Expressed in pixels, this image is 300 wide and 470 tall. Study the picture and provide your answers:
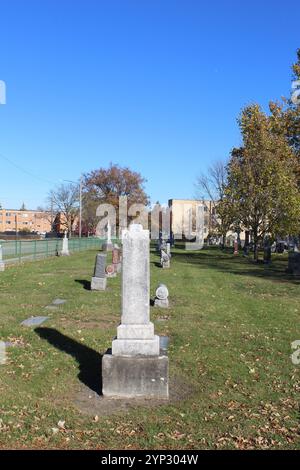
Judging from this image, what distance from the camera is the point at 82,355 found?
7.47 m

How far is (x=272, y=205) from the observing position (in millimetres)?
29812

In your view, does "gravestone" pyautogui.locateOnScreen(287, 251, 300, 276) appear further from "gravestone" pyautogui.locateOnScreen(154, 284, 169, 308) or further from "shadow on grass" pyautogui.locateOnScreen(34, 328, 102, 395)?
Answer: "shadow on grass" pyautogui.locateOnScreen(34, 328, 102, 395)

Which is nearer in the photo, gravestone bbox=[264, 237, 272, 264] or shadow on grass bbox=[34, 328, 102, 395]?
shadow on grass bbox=[34, 328, 102, 395]

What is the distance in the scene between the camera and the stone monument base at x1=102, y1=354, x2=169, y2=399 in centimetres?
574

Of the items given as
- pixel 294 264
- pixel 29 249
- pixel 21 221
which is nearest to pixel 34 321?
pixel 294 264

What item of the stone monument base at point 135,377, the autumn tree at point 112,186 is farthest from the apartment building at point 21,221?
the stone monument base at point 135,377

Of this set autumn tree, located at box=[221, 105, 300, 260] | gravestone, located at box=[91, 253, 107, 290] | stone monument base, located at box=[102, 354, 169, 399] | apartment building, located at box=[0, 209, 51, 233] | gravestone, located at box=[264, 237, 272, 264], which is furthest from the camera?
apartment building, located at box=[0, 209, 51, 233]

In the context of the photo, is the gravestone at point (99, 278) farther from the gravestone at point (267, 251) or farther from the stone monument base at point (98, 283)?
the gravestone at point (267, 251)

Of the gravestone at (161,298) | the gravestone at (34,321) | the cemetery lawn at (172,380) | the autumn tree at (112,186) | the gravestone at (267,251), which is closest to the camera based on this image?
the cemetery lawn at (172,380)

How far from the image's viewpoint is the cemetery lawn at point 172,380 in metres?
4.72

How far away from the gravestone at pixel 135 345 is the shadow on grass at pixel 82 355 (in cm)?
40

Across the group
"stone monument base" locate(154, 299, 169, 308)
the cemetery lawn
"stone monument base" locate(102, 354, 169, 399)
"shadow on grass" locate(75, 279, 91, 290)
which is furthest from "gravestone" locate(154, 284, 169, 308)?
"stone monument base" locate(102, 354, 169, 399)

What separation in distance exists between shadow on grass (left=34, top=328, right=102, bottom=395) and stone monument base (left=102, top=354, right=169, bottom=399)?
0.28 metres
